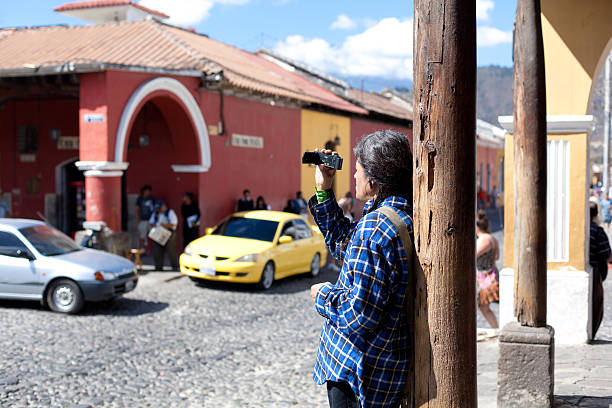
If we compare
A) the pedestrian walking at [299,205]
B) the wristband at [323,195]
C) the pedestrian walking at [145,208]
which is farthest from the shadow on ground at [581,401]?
the pedestrian walking at [299,205]

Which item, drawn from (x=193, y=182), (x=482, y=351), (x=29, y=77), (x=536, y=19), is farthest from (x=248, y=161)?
(x=536, y=19)

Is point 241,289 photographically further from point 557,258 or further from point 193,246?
point 557,258

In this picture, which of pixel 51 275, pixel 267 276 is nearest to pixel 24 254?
pixel 51 275

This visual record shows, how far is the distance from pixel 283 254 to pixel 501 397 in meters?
8.09

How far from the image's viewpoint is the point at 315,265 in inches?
578

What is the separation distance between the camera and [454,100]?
270cm

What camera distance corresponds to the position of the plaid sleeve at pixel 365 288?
8.79ft

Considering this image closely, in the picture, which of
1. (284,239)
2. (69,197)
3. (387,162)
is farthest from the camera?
(69,197)

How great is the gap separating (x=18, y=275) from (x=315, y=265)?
621 cm

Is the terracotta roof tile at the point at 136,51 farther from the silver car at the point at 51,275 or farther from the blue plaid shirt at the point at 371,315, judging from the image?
the blue plaid shirt at the point at 371,315

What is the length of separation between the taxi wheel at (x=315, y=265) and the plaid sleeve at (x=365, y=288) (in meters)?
11.8

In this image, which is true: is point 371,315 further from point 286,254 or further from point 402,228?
point 286,254

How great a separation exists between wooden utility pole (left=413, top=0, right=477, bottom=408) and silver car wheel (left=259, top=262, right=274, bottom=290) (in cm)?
Answer: 998

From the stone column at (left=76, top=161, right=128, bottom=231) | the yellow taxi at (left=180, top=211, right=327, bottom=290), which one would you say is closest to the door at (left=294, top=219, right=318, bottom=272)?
the yellow taxi at (left=180, top=211, right=327, bottom=290)
